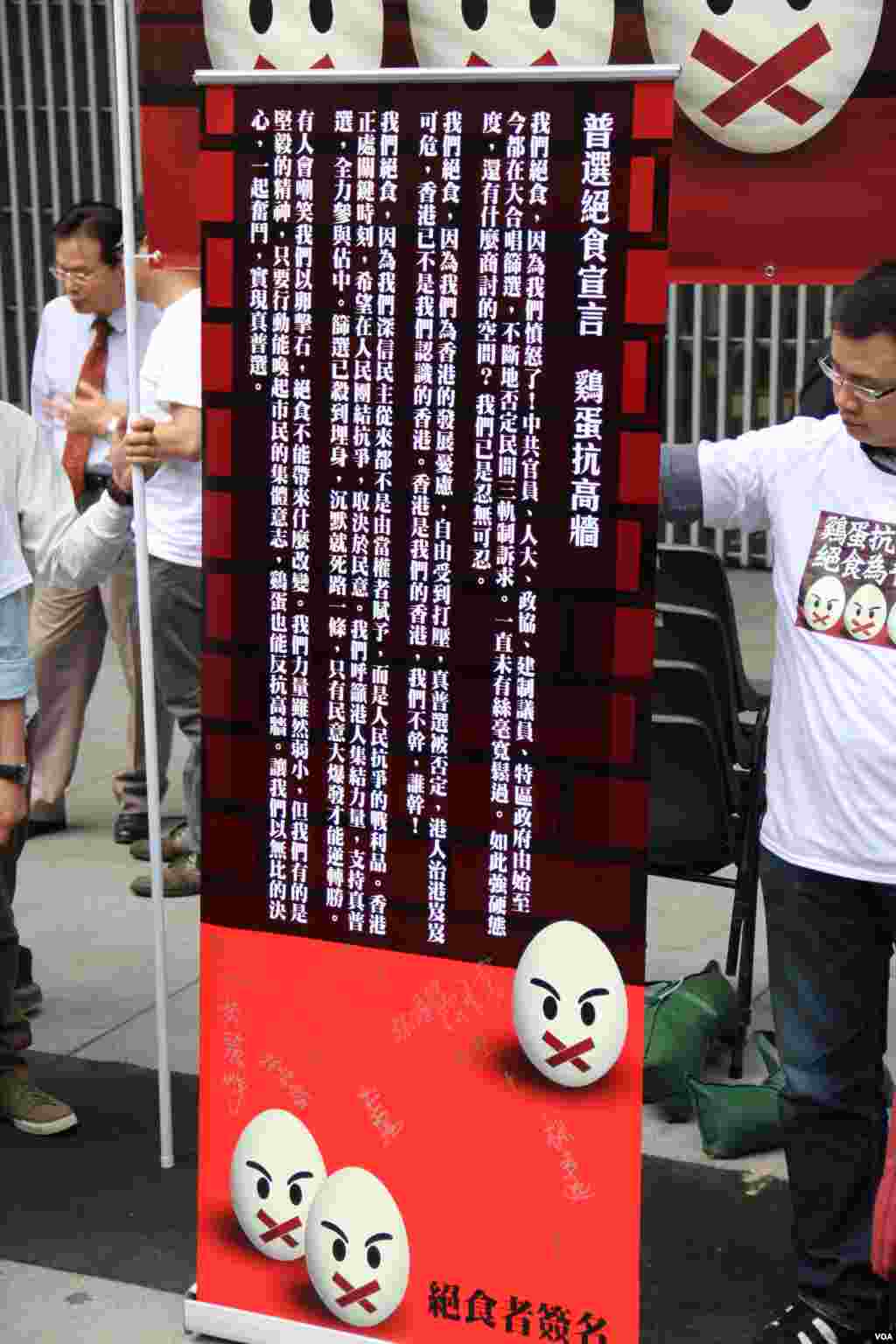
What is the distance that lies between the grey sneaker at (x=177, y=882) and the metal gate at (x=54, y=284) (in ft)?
16.1

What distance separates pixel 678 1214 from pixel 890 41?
2.33m

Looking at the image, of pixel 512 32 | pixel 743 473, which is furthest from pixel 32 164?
pixel 743 473

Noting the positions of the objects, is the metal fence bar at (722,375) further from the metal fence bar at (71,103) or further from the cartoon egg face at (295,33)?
the cartoon egg face at (295,33)

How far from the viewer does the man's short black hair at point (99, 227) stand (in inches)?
253

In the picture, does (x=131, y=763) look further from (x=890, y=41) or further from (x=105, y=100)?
(x=105, y=100)

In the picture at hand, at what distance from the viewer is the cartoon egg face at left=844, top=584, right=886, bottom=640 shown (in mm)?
3195

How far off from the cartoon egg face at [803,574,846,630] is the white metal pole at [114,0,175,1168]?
136 cm

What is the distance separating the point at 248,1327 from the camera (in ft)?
11.8

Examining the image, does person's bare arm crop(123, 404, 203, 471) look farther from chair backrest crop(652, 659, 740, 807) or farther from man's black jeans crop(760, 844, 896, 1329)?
man's black jeans crop(760, 844, 896, 1329)

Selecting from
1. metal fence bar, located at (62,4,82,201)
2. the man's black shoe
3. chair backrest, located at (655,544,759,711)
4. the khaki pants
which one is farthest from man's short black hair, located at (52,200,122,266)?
metal fence bar, located at (62,4,82,201)

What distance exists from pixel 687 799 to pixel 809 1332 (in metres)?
1.56

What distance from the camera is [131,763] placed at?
7258mm
